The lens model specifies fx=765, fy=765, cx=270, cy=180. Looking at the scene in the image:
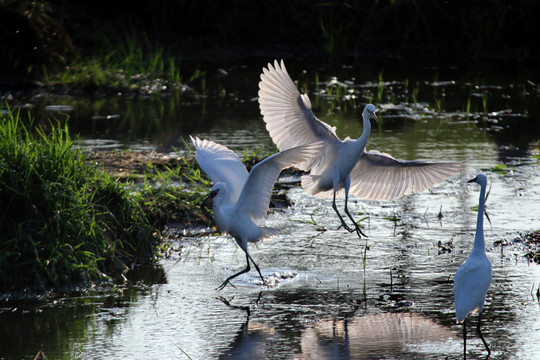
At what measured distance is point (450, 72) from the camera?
1580cm

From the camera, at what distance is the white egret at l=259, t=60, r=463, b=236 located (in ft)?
21.2

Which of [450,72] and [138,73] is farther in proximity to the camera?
[450,72]

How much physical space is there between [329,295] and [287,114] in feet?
5.90

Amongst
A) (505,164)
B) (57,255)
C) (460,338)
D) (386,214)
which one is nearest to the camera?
(460,338)

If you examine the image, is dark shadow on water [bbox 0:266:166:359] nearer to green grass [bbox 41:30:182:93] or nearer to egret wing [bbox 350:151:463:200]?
egret wing [bbox 350:151:463:200]

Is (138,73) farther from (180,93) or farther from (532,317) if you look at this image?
(532,317)

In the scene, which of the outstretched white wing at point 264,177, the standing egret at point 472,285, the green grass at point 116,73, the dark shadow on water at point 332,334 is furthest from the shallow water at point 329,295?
the green grass at point 116,73

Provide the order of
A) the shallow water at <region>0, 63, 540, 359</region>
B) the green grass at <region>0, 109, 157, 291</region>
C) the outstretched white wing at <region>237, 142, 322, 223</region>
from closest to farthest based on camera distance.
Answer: the shallow water at <region>0, 63, 540, 359</region> < the outstretched white wing at <region>237, 142, 322, 223</region> < the green grass at <region>0, 109, 157, 291</region>

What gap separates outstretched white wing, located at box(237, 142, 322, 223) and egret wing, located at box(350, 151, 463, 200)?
1.40 m

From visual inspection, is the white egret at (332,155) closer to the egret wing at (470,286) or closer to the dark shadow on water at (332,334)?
the dark shadow on water at (332,334)

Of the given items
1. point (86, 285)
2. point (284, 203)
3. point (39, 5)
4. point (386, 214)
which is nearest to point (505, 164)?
point (386, 214)

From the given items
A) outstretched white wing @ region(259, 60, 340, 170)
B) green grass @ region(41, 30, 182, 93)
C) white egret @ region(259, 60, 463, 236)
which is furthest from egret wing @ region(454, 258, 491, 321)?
green grass @ region(41, 30, 182, 93)

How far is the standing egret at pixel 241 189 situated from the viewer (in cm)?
522

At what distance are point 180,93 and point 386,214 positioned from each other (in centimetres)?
736
